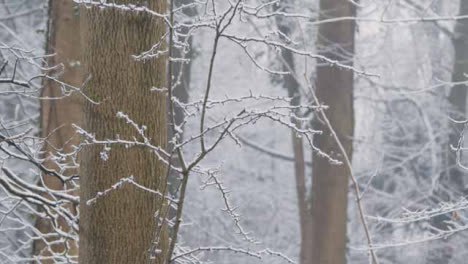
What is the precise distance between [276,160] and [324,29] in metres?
5.45

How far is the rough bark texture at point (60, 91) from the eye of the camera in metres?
5.68

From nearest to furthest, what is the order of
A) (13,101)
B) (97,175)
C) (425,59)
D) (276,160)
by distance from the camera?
(97,175)
(13,101)
(425,59)
(276,160)

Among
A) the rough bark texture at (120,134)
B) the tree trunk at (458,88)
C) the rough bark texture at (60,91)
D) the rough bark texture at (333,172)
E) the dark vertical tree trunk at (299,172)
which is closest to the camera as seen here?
the rough bark texture at (120,134)

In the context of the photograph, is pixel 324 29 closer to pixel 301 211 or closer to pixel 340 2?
pixel 340 2

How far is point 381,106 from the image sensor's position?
14188 millimetres

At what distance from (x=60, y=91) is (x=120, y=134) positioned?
105 inches

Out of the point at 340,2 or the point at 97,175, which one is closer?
the point at 97,175

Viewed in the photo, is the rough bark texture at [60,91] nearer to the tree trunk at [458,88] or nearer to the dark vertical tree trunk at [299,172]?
the dark vertical tree trunk at [299,172]

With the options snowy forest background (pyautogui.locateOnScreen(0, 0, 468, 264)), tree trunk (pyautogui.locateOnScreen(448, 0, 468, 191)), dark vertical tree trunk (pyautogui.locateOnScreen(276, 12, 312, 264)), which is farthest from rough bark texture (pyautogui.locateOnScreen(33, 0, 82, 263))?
tree trunk (pyautogui.locateOnScreen(448, 0, 468, 191))

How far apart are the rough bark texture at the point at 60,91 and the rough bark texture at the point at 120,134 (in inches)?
94.3

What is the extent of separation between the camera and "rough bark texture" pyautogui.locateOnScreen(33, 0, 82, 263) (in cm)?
568

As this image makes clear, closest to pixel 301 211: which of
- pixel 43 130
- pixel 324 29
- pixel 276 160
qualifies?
pixel 324 29

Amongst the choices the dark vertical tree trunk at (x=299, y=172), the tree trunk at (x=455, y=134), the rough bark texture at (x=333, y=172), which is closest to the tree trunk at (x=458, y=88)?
the tree trunk at (x=455, y=134)

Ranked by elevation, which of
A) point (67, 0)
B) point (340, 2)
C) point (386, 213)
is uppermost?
point (340, 2)
